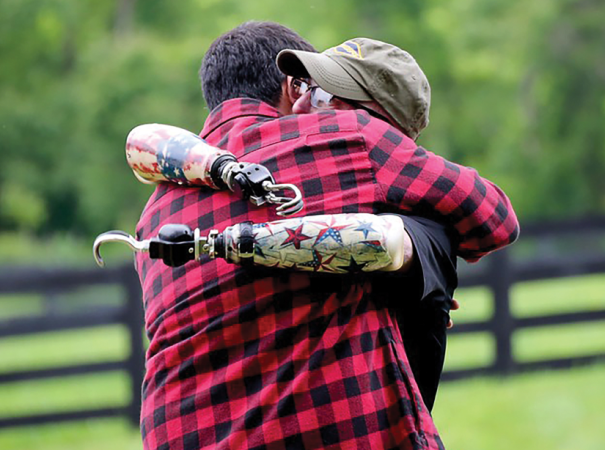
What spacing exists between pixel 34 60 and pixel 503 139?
11234 millimetres

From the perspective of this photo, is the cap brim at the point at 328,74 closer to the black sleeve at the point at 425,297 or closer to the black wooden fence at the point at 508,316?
the black sleeve at the point at 425,297

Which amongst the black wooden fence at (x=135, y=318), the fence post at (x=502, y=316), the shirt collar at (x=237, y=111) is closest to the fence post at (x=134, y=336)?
the black wooden fence at (x=135, y=318)

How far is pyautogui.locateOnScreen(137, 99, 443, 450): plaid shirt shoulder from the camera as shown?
1.86m

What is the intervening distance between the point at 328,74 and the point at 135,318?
4.78m

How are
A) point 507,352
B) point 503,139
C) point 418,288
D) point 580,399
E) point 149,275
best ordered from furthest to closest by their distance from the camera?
point 503,139
point 507,352
point 580,399
point 149,275
point 418,288

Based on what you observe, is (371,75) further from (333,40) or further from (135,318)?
(333,40)

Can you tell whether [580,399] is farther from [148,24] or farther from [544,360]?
[148,24]

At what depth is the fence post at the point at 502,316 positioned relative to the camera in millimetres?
7320

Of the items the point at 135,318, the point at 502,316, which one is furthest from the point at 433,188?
the point at 502,316

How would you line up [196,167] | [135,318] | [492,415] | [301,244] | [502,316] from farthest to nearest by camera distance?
[502,316], [135,318], [492,415], [196,167], [301,244]

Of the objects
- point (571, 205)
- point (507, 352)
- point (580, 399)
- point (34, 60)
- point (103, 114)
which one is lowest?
point (580, 399)

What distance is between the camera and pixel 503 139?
74.0ft

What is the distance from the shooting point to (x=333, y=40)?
803 inches

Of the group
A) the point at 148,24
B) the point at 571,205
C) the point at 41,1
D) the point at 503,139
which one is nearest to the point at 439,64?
the point at 503,139
